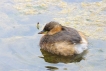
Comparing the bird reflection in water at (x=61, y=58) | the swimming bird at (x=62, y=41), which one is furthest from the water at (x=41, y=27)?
the swimming bird at (x=62, y=41)

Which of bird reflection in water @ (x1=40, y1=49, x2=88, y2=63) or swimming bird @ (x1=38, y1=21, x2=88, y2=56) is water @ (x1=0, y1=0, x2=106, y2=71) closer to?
bird reflection in water @ (x1=40, y1=49, x2=88, y2=63)

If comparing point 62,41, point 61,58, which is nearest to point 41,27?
point 62,41

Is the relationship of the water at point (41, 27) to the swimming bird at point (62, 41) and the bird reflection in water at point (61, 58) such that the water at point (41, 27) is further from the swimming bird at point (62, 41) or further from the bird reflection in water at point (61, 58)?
the swimming bird at point (62, 41)

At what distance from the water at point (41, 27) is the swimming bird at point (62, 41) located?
112mm

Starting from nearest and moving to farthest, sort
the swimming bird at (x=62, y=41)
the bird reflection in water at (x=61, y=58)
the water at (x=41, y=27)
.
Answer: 1. the water at (x=41, y=27)
2. the bird reflection in water at (x=61, y=58)
3. the swimming bird at (x=62, y=41)

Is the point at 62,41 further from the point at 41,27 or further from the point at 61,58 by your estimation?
the point at 41,27

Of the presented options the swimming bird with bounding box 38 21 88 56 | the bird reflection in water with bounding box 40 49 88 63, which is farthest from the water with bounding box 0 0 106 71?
the swimming bird with bounding box 38 21 88 56

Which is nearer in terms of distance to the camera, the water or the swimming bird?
the water

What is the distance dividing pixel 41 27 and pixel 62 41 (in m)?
1.20

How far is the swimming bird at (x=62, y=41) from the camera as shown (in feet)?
21.8

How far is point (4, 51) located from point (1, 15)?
66.0 inches

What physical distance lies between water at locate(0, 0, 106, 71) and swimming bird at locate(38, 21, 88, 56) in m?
0.11

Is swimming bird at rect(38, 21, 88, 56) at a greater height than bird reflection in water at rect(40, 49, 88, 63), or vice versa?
swimming bird at rect(38, 21, 88, 56)

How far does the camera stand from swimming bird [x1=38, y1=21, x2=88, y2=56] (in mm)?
6633
